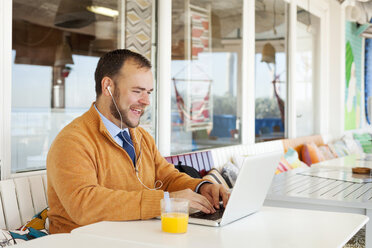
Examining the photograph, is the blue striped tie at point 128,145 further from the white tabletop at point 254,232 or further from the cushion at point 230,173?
the cushion at point 230,173

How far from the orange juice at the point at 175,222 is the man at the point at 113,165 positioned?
0.63 feet

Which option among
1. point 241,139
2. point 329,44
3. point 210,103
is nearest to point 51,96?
point 210,103

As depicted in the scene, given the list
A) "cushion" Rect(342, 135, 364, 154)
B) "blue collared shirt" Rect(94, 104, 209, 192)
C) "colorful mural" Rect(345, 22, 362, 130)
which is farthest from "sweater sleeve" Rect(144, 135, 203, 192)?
"colorful mural" Rect(345, 22, 362, 130)

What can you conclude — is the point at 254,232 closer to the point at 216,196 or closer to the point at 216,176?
the point at 216,196

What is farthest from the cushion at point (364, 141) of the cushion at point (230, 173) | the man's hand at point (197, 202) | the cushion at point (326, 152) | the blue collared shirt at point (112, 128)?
A: the man's hand at point (197, 202)

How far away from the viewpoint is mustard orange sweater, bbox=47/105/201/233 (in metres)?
1.89

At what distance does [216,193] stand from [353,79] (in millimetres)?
7898

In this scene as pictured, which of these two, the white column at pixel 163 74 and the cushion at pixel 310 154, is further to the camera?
the cushion at pixel 310 154

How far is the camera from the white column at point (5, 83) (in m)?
2.80

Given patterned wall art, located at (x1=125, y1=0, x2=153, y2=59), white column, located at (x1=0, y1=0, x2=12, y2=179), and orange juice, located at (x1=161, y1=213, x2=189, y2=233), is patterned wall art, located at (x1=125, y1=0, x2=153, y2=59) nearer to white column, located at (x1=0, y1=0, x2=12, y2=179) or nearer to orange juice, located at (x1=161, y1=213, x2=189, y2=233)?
white column, located at (x1=0, y1=0, x2=12, y2=179)

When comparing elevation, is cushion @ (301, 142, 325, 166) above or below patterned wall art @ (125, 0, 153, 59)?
below

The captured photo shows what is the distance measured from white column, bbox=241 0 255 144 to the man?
10.6 feet

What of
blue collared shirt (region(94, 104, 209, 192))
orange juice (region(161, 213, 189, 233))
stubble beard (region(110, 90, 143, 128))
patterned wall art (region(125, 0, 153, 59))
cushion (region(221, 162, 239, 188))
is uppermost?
patterned wall art (region(125, 0, 153, 59))

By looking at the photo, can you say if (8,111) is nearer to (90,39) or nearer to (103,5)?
(103,5)
